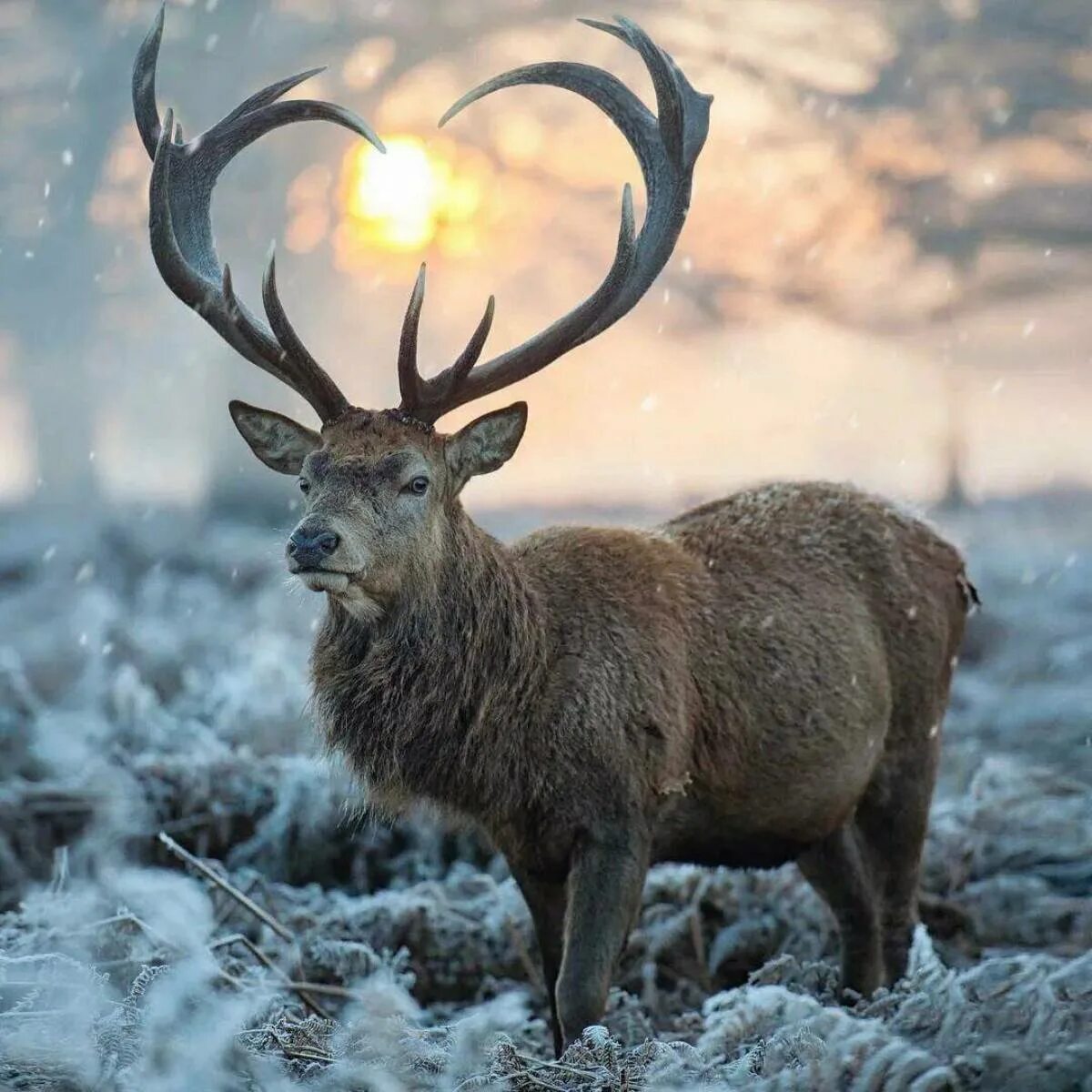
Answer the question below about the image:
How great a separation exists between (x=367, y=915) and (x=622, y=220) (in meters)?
3.35

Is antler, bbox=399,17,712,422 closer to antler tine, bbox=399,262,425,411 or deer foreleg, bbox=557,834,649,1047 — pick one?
antler tine, bbox=399,262,425,411

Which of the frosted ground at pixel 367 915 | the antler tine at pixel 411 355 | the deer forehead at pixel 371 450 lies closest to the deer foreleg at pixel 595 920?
the frosted ground at pixel 367 915

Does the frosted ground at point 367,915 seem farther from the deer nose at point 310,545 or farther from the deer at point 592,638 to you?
the deer nose at point 310,545

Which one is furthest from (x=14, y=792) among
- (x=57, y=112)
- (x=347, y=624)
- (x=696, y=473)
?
(x=57, y=112)

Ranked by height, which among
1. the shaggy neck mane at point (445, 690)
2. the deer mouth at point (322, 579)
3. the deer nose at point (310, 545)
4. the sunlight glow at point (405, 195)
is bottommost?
the shaggy neck mane at point (445, 690)

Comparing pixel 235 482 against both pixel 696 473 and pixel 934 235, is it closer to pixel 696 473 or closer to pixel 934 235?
pixel 696 473

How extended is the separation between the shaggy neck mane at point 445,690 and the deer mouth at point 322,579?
1.13 ft

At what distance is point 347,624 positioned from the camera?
17.5 ft

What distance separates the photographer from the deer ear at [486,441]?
5.46 meters

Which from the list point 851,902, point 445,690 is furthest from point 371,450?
point 851,902

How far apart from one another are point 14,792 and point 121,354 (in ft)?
36.6

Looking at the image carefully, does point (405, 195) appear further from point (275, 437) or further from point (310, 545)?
point (310, 545)

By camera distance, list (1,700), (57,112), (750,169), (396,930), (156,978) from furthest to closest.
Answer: (57,112) → (750,169) → (1,700) → (396,930) → (156,978)

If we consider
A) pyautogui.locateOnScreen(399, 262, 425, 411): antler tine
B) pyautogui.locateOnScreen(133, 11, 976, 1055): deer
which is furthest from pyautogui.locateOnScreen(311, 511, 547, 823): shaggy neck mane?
pyautogui.locateOnScreen(399, 262, 425, 411): antler tine
